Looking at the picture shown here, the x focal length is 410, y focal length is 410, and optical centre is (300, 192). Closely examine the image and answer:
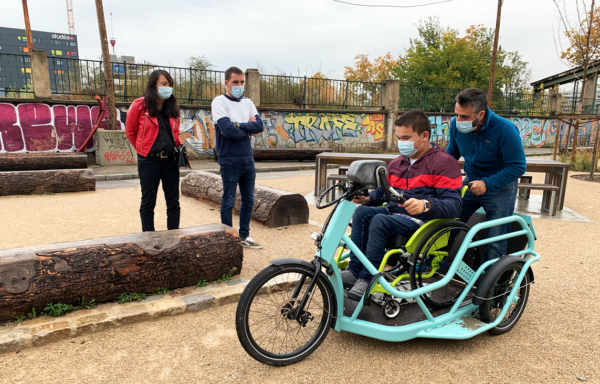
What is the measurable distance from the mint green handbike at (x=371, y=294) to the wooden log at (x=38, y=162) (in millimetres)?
8242

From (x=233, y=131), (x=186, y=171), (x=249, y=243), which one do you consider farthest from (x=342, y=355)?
(x=186, y=171)

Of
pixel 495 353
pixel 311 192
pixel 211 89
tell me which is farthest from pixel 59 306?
pixel 211 89

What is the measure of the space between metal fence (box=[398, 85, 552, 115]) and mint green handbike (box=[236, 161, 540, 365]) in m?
→ 17.8

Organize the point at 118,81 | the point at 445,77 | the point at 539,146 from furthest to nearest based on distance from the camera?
the point at 445,77
the point at 539,146
the point at 118,81

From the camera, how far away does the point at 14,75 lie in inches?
498

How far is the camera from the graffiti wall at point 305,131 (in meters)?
14.8

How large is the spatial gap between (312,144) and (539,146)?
14797 millimetres

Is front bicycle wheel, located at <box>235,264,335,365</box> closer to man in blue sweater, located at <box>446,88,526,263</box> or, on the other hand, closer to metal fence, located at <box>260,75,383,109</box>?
man in blue sweater, located at <box>446,88,526,263</box>

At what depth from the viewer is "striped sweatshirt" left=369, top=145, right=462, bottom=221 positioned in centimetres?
262

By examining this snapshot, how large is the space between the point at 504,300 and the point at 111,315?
2.80 metres

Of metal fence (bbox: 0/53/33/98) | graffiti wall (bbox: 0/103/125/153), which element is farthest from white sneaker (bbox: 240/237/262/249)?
metal fence (bbox: 0/53/33/98)

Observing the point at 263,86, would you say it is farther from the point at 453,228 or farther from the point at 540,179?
the point at 453,228

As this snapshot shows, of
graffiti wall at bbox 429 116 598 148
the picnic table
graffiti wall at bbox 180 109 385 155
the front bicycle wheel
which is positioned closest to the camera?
the front bicycle wheel

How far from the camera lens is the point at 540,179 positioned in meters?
11.3
